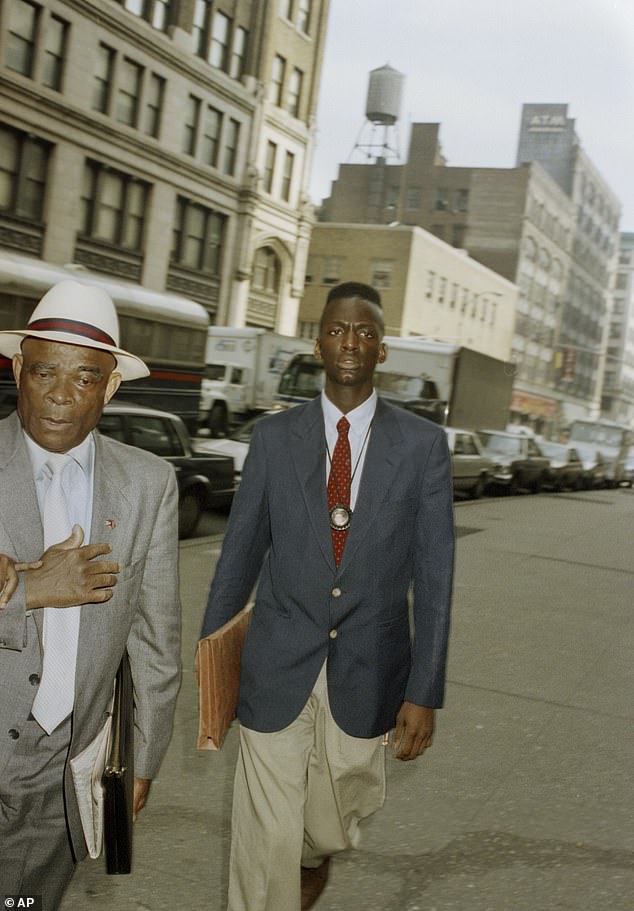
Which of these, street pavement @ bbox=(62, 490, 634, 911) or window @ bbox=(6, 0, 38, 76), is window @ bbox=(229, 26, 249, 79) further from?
street pavement @ bbox=(62, 490, 634, 911)

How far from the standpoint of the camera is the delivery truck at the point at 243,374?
2864 cm

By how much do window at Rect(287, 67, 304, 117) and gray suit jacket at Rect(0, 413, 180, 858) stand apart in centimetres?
4233

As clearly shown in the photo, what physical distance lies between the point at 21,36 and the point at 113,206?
19.7ft

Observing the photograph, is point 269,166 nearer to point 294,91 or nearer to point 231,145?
point 231,145

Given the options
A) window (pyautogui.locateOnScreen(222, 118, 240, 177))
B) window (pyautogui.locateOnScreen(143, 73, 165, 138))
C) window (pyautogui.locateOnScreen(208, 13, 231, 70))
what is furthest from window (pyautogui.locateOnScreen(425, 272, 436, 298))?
window (pyautogui.locateOnScreen(143, 73, 165, 138))

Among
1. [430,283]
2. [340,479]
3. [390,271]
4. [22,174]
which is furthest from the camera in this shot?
[430,283]

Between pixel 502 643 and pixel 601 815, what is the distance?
11.4ft

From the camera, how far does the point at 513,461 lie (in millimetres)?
25531

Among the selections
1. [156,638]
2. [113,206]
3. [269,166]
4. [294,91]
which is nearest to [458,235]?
[294,91]

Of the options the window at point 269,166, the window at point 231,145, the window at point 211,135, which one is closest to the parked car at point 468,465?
the window at point 211,135

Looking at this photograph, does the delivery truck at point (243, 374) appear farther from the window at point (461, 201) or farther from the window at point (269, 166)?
the window at point (461, 201)

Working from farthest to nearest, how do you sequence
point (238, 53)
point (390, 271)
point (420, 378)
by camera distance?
point (390, 271) → point (238, 53) → point (420, 378)

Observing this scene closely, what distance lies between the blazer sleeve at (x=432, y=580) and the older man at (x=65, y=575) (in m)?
0.77

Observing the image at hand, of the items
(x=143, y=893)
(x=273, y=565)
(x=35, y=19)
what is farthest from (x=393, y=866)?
(x=35, y=19)
